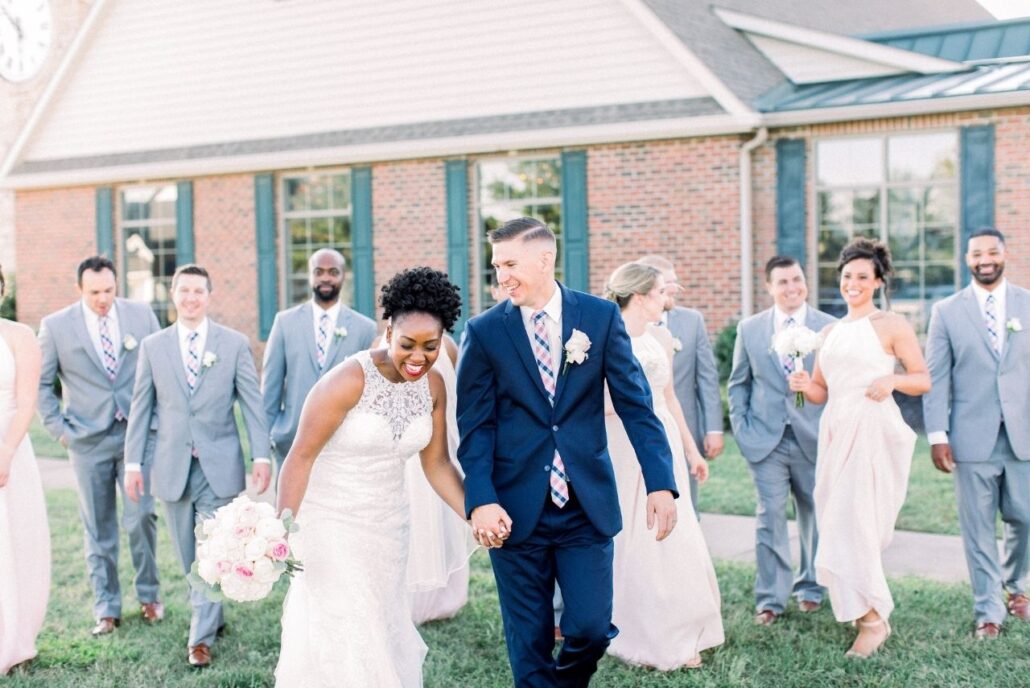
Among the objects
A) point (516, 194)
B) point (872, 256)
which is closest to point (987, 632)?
point (872, 256)

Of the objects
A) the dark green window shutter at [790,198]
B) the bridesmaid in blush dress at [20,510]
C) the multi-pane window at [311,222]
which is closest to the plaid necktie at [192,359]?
the bridesmaid in blush dress at [20,510]

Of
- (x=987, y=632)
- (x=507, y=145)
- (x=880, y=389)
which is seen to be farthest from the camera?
(x=507, y=145)

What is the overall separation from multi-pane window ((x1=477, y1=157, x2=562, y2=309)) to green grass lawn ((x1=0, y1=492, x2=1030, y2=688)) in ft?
31.5

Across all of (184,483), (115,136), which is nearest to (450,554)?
(184,483)

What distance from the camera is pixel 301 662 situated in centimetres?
464

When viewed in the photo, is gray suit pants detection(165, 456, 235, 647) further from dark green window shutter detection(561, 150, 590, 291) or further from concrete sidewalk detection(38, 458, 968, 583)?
dark green window shutter detection(561, 150, 590, 291)

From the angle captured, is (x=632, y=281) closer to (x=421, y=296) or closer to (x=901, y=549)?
(x=421, y=296)

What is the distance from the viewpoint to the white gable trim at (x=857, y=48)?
15023mm

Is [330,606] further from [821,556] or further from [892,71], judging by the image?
[892,71]

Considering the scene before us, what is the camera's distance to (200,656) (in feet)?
20.9

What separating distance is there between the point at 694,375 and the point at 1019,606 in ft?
7.86

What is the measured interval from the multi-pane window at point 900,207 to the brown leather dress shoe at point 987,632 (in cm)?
898

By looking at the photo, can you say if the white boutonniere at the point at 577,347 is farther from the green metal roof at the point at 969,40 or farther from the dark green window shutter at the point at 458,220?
the green metal roof at the point at 969,40

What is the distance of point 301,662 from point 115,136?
17.3 metres
